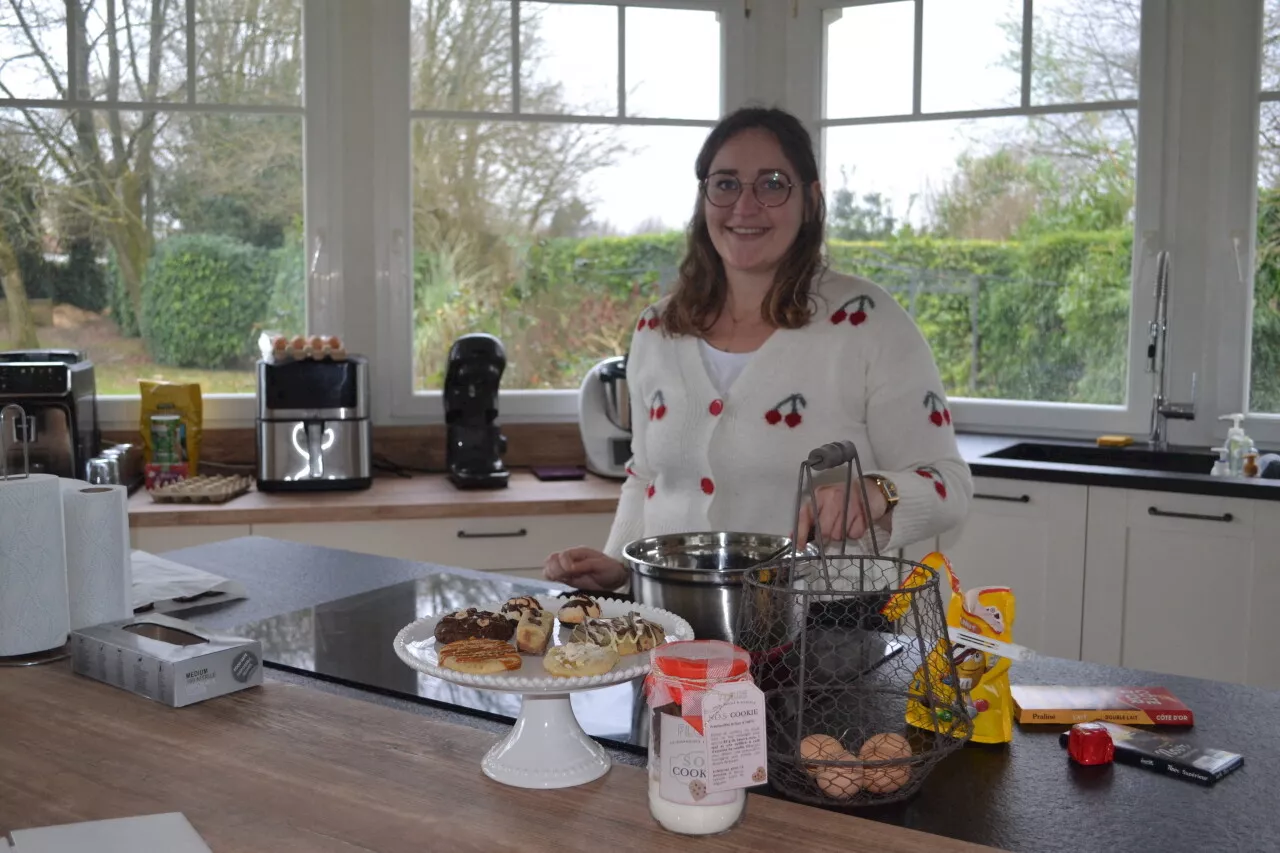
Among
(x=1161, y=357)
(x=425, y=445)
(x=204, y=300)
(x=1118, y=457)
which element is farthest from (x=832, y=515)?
(x=204, y=300)

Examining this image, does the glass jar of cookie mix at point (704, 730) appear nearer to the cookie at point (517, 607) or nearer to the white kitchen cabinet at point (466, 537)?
the cookie at point (517, 607)

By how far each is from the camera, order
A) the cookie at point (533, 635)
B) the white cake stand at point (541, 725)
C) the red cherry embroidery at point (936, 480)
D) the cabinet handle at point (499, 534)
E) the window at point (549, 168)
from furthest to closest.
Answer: the window at point (549, 168), the cabinet handle at point (499, 534), the red cherry embroidery at point (936, 480), the cookie at point (533, 635), the white cake stand at point (541, 725)

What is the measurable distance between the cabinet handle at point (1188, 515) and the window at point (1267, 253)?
679mm

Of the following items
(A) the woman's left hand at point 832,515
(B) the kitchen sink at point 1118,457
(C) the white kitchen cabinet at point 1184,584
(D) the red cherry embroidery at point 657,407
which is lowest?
(C) the white kitchen cabinet at point 1184,584

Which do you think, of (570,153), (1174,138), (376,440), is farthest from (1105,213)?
(376,440)

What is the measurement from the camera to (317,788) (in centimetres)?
107

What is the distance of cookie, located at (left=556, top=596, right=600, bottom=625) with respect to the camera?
4.08 ft

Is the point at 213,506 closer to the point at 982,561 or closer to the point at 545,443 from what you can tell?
the point at 545,443

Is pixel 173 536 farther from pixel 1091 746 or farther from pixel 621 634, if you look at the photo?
pixel 1091 746

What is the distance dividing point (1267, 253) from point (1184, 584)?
964 millimetres

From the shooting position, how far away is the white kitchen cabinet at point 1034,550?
2.60 m

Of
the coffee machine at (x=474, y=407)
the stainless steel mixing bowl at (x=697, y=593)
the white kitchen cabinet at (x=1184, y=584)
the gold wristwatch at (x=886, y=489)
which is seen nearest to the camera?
the stainless steel mixing bowl at (x=697, y=593)

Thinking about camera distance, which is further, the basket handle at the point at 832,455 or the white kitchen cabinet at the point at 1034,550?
the white kitchen cabinet at the point at 1034,550

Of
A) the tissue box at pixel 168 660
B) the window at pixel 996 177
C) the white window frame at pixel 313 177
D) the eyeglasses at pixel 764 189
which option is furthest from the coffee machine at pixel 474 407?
the tissue box at pixel 168 660
